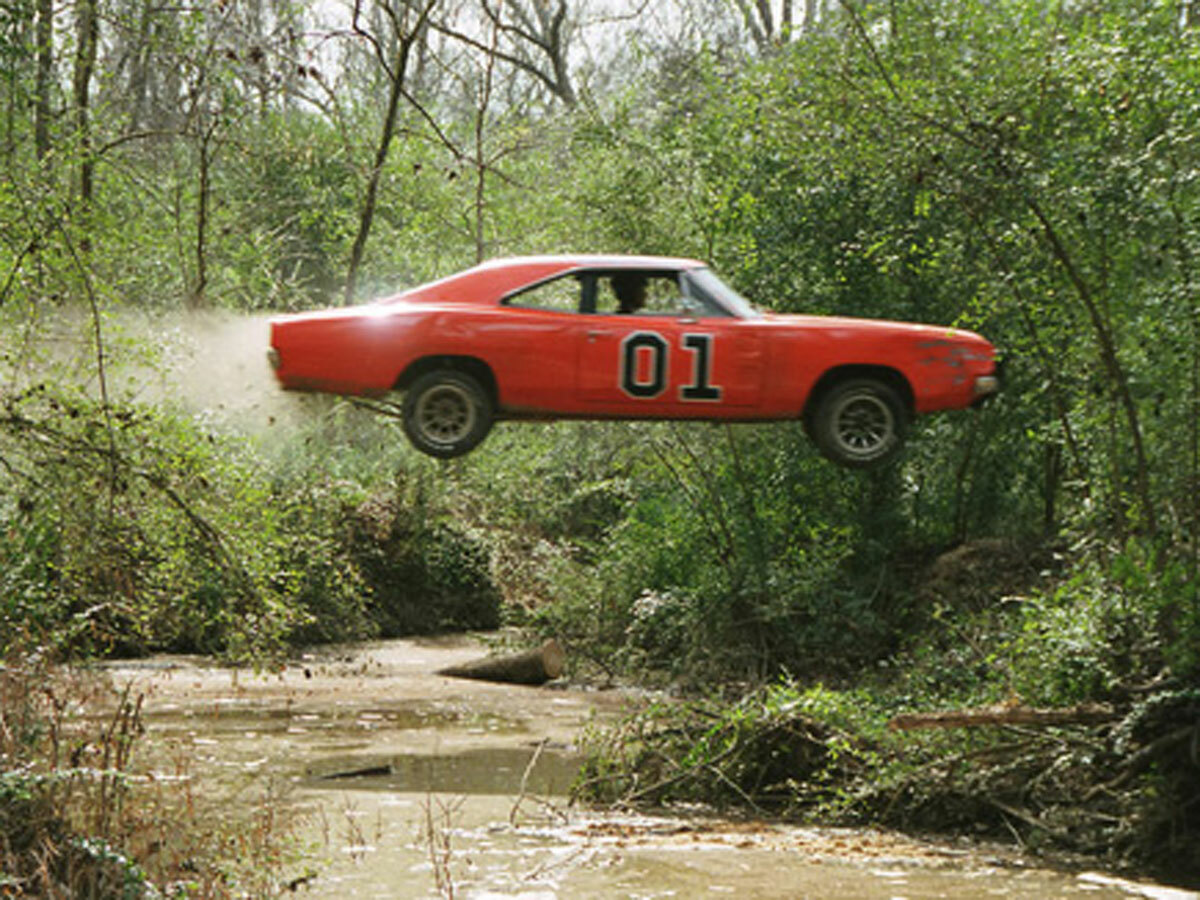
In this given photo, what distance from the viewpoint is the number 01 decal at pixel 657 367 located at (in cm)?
493

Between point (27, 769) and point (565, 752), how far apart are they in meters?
5.90

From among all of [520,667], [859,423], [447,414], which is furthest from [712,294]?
[520,667]

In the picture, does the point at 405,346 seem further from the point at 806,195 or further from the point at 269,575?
the point at 806,195

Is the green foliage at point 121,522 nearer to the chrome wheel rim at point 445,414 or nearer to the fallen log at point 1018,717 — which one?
the chrome wheel rim at point 445,414

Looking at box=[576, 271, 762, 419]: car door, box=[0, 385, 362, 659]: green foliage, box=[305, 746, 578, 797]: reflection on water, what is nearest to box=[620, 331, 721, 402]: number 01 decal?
box=[576, 271, 762, 419]: car door

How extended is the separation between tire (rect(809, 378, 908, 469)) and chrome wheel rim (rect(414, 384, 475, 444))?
123 cm

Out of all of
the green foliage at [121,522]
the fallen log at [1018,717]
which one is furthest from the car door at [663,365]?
the fallen log at [1018,717]

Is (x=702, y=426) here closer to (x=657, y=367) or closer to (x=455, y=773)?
(x=455, y=773)

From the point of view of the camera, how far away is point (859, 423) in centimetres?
554

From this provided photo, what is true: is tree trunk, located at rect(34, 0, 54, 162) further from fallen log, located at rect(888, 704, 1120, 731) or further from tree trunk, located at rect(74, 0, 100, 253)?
fallen log, located at rect(888, 704, 1120, 731)

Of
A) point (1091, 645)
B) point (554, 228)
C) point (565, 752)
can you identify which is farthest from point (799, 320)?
point (554, 228)

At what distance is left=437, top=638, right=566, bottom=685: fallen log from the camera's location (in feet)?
52.0

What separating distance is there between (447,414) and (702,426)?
8651 millimetres

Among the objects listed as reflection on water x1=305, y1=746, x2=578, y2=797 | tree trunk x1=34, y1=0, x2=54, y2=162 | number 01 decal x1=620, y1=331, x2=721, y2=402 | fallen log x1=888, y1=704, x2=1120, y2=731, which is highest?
tree trunk x1=34, y1=0, x2=54, y2=162
